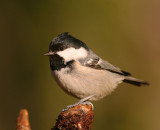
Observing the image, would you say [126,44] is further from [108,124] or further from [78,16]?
[108,124]

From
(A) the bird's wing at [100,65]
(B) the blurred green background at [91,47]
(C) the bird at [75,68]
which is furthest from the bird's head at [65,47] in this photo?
(B) the blurred green background at [91,47]

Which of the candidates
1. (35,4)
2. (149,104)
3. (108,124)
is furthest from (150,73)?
(35,4)

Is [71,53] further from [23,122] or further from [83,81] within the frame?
[23,122]

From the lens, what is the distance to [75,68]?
2.09 meters

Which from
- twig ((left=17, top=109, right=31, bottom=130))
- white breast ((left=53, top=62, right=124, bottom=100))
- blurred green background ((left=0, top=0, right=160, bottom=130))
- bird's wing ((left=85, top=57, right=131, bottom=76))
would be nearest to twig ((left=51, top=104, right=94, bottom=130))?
twig ((left=17, top=109, right=31, bottom=130))

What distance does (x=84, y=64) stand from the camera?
220 centimetres

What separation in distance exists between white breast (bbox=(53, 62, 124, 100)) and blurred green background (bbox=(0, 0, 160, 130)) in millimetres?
647

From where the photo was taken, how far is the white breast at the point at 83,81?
6.78 ft

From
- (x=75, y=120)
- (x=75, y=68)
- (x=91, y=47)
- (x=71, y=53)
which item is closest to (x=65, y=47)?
(x=71, y=53)

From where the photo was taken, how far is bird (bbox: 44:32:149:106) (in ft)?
6.79

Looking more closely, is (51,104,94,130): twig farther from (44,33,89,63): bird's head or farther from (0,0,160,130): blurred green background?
(0,0,160,130): blurred green background

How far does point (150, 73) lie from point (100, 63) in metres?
0.79

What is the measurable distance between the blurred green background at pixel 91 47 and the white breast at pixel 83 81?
2.12ft

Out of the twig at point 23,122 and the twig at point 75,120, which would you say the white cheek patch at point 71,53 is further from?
the twig at point 23,122
